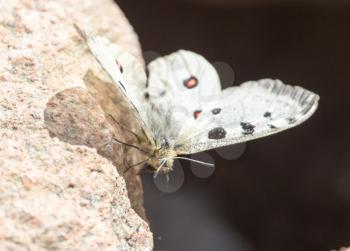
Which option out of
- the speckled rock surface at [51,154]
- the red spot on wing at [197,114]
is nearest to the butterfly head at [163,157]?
the speckled rock surface at [51,154]

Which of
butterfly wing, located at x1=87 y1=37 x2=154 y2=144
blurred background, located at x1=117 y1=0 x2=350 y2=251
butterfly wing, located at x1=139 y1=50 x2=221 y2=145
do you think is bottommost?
blurred background, located at x1=117 y1=0 x2=350 y2=251

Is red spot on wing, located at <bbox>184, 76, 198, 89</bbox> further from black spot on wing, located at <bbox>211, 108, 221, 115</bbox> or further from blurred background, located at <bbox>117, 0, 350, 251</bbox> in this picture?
blurred background, located at <bbox>117, 0, 350, 251</bbox>

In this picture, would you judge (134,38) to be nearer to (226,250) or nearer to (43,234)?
(226,250)

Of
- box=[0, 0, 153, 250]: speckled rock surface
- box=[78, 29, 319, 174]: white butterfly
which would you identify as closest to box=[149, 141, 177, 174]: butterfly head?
box=[78, 29, 319, 174]: white butterfly

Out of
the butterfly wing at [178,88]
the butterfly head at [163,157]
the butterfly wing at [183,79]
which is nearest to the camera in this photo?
the butterfly head at [163,157]

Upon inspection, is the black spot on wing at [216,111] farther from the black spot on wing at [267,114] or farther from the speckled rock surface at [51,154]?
the speckled rock surface at [51,154]

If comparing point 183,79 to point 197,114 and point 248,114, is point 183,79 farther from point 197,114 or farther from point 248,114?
point 248,114
